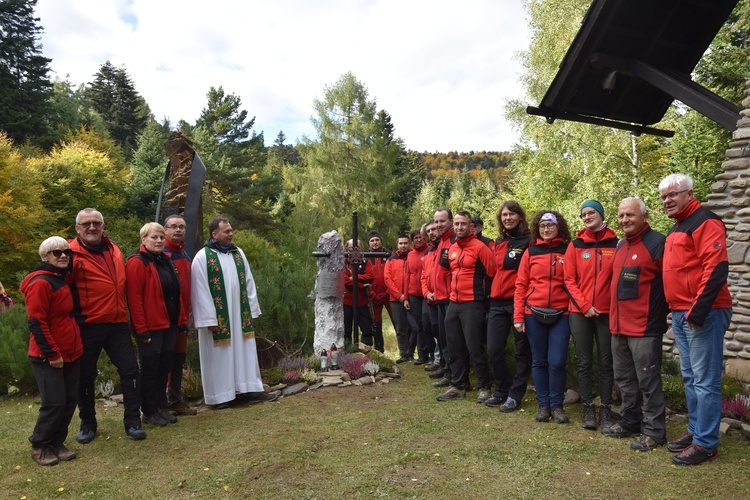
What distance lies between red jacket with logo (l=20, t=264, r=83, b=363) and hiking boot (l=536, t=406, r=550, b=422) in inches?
158

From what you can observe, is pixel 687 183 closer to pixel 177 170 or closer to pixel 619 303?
pixel 619 303

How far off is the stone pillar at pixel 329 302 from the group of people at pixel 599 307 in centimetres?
148

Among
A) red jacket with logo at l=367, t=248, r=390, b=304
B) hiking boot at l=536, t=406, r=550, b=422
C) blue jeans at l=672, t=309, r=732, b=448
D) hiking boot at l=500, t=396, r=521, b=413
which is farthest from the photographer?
red jacket with logo at l=367, t=248, r=390, b=304

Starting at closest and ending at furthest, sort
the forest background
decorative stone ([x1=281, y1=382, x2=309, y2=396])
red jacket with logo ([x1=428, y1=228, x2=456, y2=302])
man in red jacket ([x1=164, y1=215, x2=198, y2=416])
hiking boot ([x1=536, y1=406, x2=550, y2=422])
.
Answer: hiking boot ([x1=536, y1=406, x2=550, y2=422]), man in red jacket ([x1=164, y1=215, x2=198, y2=416]), red jacket with logo ([x1=428, y1=228, x2=456, y2=302]), decorative stone ([x1=281, y1=382, x2=309, y2=396]), the forest background

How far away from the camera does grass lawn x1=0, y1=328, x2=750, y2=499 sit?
3256mm

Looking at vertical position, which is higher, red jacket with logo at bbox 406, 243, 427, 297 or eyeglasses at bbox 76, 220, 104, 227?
eyeglasses at bbox 76, 220, 104, 227

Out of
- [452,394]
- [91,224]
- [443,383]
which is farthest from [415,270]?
[91,224]

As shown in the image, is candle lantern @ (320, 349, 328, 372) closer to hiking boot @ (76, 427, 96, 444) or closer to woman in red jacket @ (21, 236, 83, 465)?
hiking boot @ (76, 427, 96, 444)

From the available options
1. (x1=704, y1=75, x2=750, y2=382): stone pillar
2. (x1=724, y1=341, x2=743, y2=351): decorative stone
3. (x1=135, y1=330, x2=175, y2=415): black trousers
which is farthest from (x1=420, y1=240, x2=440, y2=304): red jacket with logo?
(x1=724, y1=341, x2=743, y2=351): decorative stone

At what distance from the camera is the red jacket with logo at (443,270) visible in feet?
18.8

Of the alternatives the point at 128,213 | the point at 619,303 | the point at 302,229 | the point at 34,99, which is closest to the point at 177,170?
the point at 619,303

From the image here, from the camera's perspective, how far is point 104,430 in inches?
182

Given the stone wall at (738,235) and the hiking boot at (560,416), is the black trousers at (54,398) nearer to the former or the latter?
the hiking boot at (560,416)

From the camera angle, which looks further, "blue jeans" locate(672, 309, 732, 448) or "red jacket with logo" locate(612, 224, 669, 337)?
"red jacket with logo" locate(612, 224, 669, 337)
